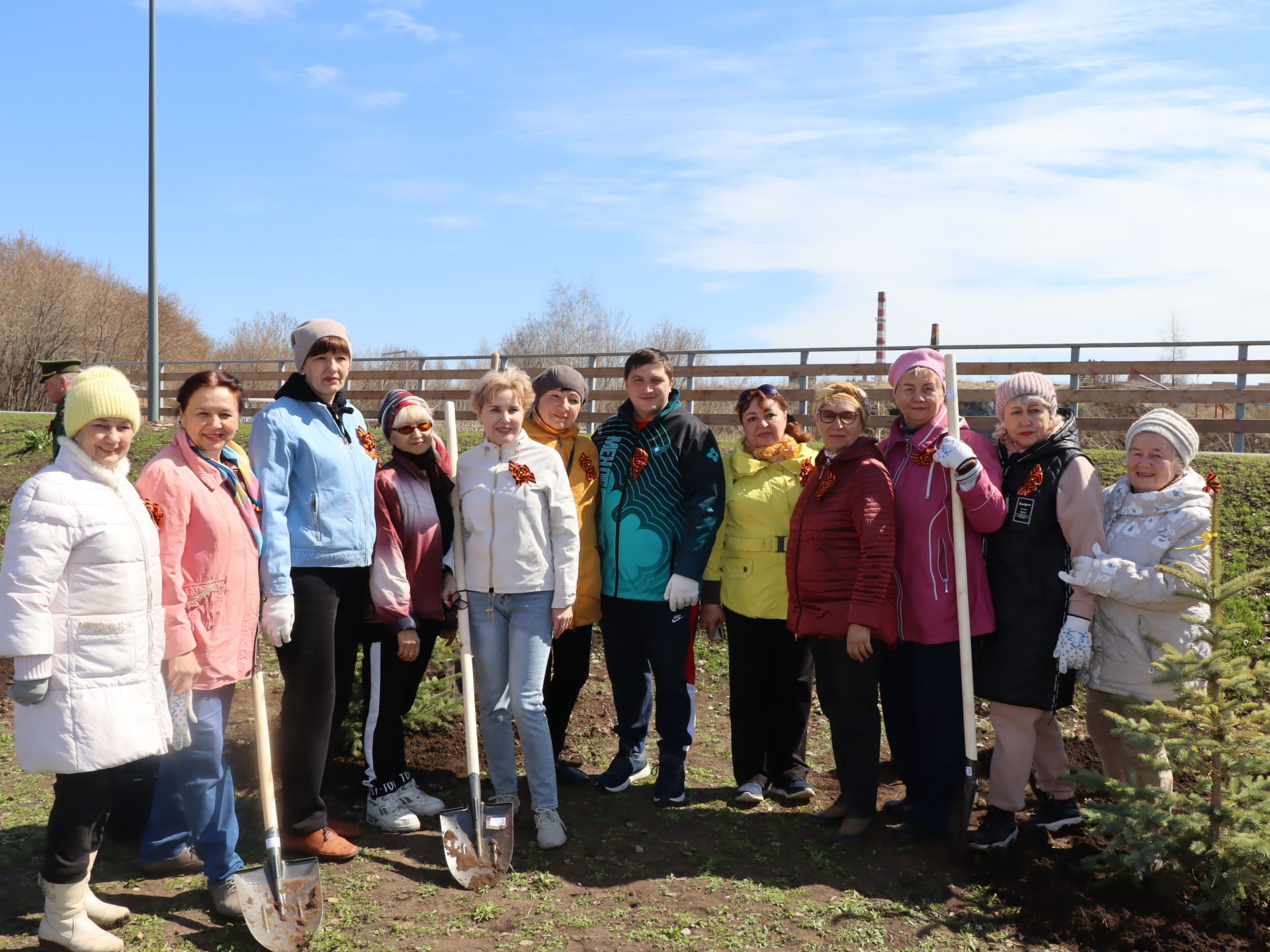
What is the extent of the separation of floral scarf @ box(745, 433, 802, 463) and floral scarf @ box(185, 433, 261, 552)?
2344 millimetres

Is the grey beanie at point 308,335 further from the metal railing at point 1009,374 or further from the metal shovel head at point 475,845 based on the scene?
the metal railing at point 1009,374

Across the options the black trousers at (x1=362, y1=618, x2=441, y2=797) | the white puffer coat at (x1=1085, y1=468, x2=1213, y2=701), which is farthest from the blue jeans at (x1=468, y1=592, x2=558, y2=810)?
the white puffer coat at (x1=1085, y1=468, x2=1213, y2=701)

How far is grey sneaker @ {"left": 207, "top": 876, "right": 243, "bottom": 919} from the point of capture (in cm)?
352

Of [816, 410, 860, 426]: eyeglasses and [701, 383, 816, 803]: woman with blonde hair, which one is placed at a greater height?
[816, 410, 860, 426]: eyeglasses

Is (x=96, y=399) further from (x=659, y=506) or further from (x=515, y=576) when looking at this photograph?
(x=659, y=506)

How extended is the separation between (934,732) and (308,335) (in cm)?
331

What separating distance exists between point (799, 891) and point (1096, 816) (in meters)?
1.19

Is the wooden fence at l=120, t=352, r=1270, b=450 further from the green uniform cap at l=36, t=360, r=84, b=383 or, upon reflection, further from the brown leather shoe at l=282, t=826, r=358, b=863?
the brown leather shoe at l=282, t=826, r=358, b=863

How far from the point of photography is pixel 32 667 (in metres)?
3.03

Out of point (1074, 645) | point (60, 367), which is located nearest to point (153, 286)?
point (60, 367)

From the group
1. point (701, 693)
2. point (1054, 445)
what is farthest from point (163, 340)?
point (1054, 445)

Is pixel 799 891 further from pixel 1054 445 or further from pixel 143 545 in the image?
pixel 143 545

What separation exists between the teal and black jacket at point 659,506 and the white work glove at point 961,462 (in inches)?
42.9

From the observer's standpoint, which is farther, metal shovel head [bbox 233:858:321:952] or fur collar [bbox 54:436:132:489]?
metal shovel head [bbox 233:858:321:952]
